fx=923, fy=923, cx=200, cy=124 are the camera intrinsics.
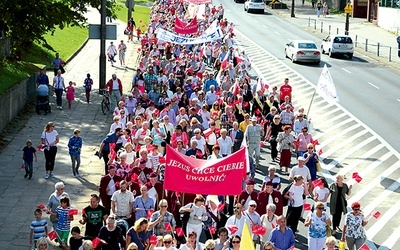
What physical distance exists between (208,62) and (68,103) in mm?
12721

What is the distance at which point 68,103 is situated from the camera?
115 feet

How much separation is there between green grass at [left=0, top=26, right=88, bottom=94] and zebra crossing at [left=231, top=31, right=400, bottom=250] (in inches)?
425

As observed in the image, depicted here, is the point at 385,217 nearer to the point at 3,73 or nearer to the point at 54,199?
the point at 54,199

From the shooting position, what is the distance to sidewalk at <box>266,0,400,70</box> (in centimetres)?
5733

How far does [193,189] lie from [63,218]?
2.69 m

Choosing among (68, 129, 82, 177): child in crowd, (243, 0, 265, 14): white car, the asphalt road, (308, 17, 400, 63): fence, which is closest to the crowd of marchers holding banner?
(68, 129, 82, 177): child in crowd

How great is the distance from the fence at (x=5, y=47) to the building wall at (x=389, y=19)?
37.6 metres

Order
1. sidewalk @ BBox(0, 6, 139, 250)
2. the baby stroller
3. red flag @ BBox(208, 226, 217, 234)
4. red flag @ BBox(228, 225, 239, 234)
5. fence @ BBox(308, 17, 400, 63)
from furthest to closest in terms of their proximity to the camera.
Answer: fence @ BBox(308, 17, 400, 63) < the baby stroller < sidewalk @ BBox(0, 6, 139, 250) < red flag @ BBox(208, 226, 217, 234) < red flag @ BBox(228, 225, 239, 234)

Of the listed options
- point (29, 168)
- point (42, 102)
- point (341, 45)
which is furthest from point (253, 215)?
point (341, 45)

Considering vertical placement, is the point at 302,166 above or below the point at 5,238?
above

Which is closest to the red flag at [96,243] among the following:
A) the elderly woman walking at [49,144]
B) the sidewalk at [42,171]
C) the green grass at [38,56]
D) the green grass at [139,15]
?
the sidewalk at [42,171]

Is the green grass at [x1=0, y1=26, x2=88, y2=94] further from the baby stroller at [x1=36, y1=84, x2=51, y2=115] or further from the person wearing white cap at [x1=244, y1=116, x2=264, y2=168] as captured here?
the person wearing white cap at [x1=244, y1=116, x2=264, y2=168]

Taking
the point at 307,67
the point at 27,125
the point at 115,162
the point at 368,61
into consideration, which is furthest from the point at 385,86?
the point at 115,162

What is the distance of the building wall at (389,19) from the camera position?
68.3 metres
